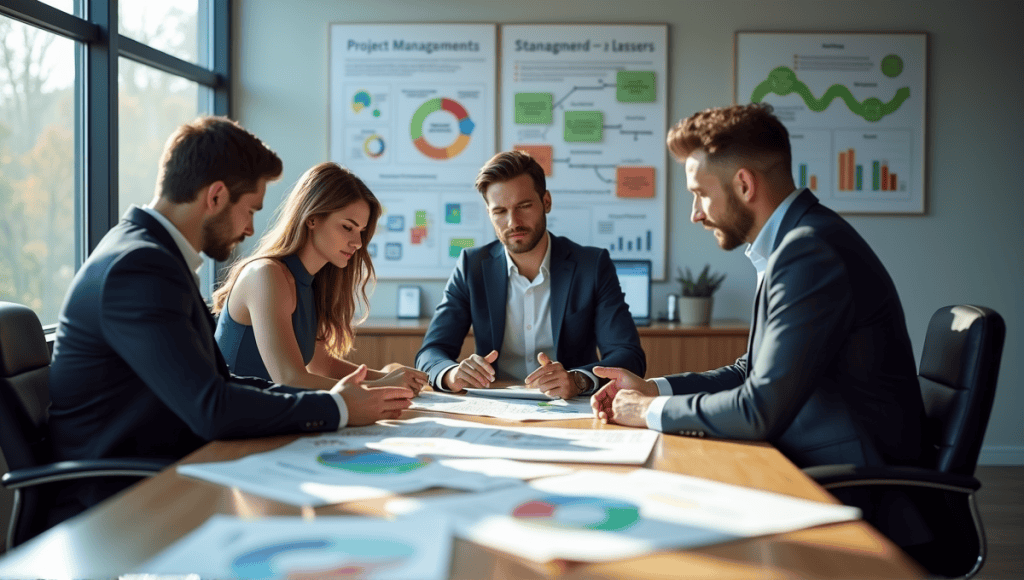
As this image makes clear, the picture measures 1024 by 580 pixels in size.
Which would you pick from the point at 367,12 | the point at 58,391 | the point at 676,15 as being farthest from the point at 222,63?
the point at 58,391

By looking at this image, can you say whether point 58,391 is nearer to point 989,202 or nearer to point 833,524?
point 833,524

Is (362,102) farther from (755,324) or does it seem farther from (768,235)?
(755,324)

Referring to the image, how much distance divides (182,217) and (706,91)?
3516 mm

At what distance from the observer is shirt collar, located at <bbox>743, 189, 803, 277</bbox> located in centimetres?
191

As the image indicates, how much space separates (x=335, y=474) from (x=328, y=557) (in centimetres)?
38

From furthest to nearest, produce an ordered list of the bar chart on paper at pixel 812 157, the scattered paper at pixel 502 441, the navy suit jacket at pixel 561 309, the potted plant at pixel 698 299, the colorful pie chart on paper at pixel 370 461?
the bar chart on paper at pixel 812 157 → the potted plant at pixel 698 299 → the navy suit jacket at pixel 561 309 → the scattered paper at pixel 502 441 → the colorful pie chart on paper at pixel 370 461

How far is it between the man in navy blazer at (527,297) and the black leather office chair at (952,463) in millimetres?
1002

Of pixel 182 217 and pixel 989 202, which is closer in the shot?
pixel 182 217

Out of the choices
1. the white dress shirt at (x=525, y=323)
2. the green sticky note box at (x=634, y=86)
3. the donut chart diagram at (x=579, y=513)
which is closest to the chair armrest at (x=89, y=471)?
the donut chart diagram at (x=579, y=513)

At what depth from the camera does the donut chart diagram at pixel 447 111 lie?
15.4 feet

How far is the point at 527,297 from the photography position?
9.27ft

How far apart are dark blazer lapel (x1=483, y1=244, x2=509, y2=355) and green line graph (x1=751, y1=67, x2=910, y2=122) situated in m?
2.45

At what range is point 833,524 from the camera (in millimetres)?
1010

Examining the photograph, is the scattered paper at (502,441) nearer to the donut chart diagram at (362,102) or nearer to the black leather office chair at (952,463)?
the black leather office chair at (952,463)
